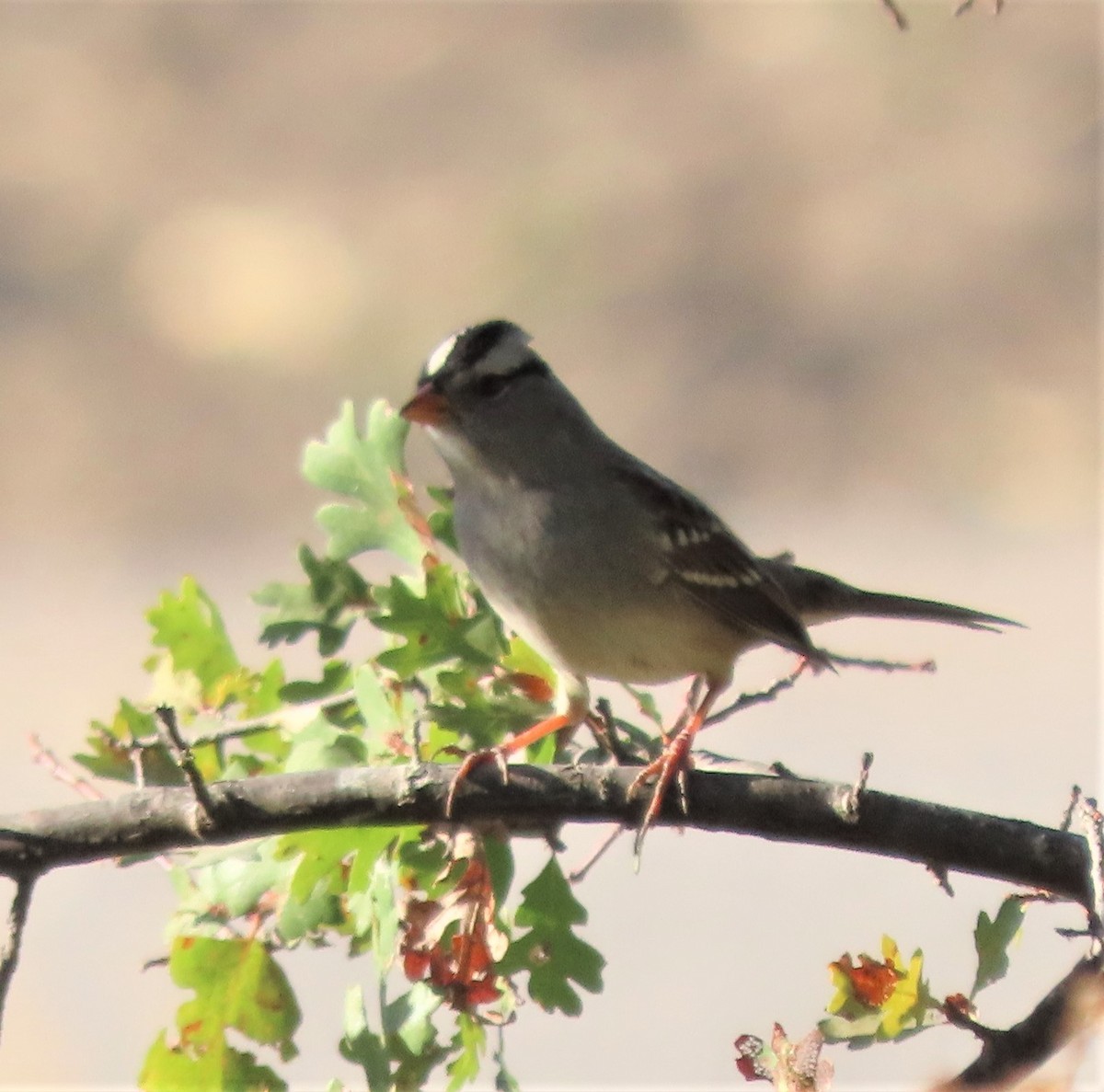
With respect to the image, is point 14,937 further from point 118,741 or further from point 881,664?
point 881,664

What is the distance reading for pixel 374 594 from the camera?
82.9 inches

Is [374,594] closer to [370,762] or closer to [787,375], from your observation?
[370,762]

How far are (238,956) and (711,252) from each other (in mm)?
6877

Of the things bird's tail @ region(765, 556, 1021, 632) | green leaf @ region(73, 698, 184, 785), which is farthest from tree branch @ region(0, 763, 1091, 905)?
bird's tail @ region(765, 556, 1021, 632)

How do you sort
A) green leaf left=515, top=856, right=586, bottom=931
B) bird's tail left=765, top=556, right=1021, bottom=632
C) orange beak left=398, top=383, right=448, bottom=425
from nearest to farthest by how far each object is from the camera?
1. green leaf left=515, top=856, right=586, bottom=931
2. orange beak left=398, top=383, right=448, bottom=425
3. bird's tail left=765, top=556, right=1021, bottom=632

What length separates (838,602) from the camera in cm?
336

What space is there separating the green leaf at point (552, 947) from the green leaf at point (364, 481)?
0.50m

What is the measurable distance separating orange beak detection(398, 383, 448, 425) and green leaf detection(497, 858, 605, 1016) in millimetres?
964

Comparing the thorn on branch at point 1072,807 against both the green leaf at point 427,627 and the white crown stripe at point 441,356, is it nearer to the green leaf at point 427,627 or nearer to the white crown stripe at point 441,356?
the green leaf at point 427,627

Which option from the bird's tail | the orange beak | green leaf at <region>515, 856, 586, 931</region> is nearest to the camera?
green leaf at <region>515, 856, 586, 931</region>

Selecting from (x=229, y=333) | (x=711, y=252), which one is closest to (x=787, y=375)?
(x=711, y=252)

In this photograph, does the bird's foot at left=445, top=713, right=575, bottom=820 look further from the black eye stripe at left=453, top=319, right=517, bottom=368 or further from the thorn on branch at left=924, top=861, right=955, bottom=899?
the black eye stripe at left=453, top=319, right=517, bottom=368

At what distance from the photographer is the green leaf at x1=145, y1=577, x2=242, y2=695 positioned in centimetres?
222

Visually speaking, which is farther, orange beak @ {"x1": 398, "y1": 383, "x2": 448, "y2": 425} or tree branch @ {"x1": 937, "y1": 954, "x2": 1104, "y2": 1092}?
orange beak @ {"x1": 398, "y1": 383, "x2": 448, "y2": 425}
